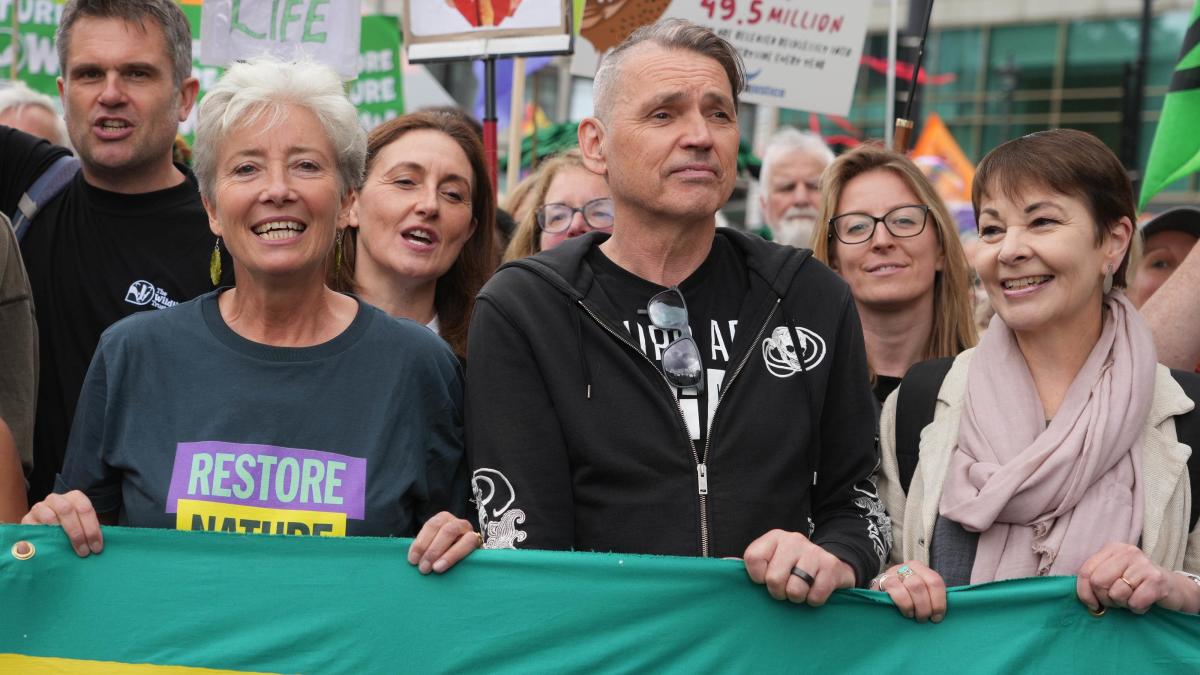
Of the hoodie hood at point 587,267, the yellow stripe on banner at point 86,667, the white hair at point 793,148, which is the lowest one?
the yellow stripe on banner at point 86,667

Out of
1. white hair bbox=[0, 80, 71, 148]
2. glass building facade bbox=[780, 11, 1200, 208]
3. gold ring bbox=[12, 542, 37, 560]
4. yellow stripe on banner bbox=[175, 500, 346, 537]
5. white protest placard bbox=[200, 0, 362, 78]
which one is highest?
glass building facade bbox=[780, 11, 1200, 208]

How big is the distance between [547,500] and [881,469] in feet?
2.68

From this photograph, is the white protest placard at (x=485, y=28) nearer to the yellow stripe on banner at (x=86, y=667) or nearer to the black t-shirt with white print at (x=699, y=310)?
the black t-shirt with white print at (x=699, y=310)

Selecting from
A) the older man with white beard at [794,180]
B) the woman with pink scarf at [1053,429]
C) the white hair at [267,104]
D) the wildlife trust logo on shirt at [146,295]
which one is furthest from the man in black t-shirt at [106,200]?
the older man with white beard at [794,180]

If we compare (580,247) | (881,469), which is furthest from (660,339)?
(881,469)

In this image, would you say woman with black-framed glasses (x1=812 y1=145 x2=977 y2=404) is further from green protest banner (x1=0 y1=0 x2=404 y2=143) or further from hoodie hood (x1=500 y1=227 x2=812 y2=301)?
green protest banner (x1=0 y1=0 x2=404 y2=143)

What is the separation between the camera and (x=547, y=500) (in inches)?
112

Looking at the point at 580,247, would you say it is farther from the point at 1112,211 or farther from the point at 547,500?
the point at 1112,211

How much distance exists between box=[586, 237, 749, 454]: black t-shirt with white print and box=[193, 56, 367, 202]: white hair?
0.59m

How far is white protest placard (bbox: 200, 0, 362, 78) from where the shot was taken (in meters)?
5.18

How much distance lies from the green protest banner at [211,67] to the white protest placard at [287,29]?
6.72 feet

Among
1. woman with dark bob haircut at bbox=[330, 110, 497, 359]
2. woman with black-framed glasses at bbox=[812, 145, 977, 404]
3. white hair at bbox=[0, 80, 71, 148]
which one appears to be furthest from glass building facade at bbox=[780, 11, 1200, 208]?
woman with dark bob haircut at bbox=[330, 110, 497, 359]

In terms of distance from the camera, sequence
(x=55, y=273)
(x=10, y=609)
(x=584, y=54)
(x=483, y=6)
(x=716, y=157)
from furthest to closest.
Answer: (x=584, y=54) → (x=483, y=6) → (x=55, y=273) → (x=716, y=157) → (x=10, y=609)

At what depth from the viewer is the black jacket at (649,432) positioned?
2.84 m
